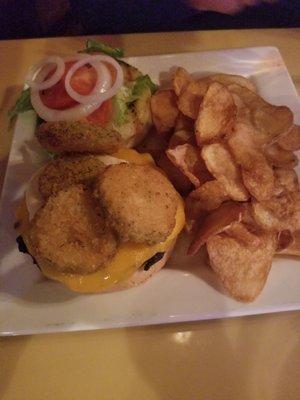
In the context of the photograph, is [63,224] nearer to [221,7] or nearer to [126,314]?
[126,314]

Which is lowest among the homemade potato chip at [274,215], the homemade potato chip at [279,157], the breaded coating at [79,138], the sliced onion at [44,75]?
the homemade potato chip at [274,215]

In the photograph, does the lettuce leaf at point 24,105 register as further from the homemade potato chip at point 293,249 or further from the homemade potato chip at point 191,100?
the homemade potato chip at point 293,249

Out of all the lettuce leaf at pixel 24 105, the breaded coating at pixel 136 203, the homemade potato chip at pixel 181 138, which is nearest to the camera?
the breaded coating at pixel 136 203

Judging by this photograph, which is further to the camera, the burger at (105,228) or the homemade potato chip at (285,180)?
the homemade potato chip at (285,180)

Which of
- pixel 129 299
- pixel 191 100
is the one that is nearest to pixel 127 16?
pixel 191 100

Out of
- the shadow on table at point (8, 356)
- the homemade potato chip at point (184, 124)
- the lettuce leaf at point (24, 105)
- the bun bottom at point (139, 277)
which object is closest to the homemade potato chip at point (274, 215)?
the bun bottom at point (139, 277)

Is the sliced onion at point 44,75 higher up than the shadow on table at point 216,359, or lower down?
higher up

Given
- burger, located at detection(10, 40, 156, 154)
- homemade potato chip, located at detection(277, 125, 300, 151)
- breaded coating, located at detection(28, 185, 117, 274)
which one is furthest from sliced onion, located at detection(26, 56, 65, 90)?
homemade potato chip, located at detection(277, 125, 300, 151)
